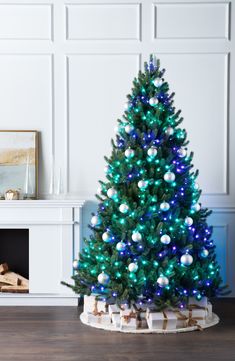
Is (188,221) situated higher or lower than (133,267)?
higher

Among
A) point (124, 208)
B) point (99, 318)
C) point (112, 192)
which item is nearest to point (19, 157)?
point (112, 192)

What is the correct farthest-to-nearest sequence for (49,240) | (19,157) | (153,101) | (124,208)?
(19,157), (49,240), (153,101), (124,208)

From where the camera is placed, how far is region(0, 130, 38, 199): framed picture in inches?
179

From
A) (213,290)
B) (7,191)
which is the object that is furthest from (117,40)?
(213,290)

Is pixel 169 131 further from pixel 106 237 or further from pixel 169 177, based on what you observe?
pixel 106 237

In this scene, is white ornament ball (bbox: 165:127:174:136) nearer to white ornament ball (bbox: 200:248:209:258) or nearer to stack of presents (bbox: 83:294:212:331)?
white ornament ball (bbox: 200:248:209:258)

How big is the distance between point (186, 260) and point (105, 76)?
182 cm

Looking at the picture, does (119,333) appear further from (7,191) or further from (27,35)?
(27,35)

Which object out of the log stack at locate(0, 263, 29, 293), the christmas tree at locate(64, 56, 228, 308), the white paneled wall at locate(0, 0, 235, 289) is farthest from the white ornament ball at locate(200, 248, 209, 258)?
the log stack at locate(0, 263, 29, 293)

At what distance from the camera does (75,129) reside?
4.62 metres

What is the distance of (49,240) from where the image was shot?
170 inches

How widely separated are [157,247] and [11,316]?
123cm

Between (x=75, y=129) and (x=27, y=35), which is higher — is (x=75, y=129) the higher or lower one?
the lower one

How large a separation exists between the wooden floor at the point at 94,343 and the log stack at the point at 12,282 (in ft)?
1.34
